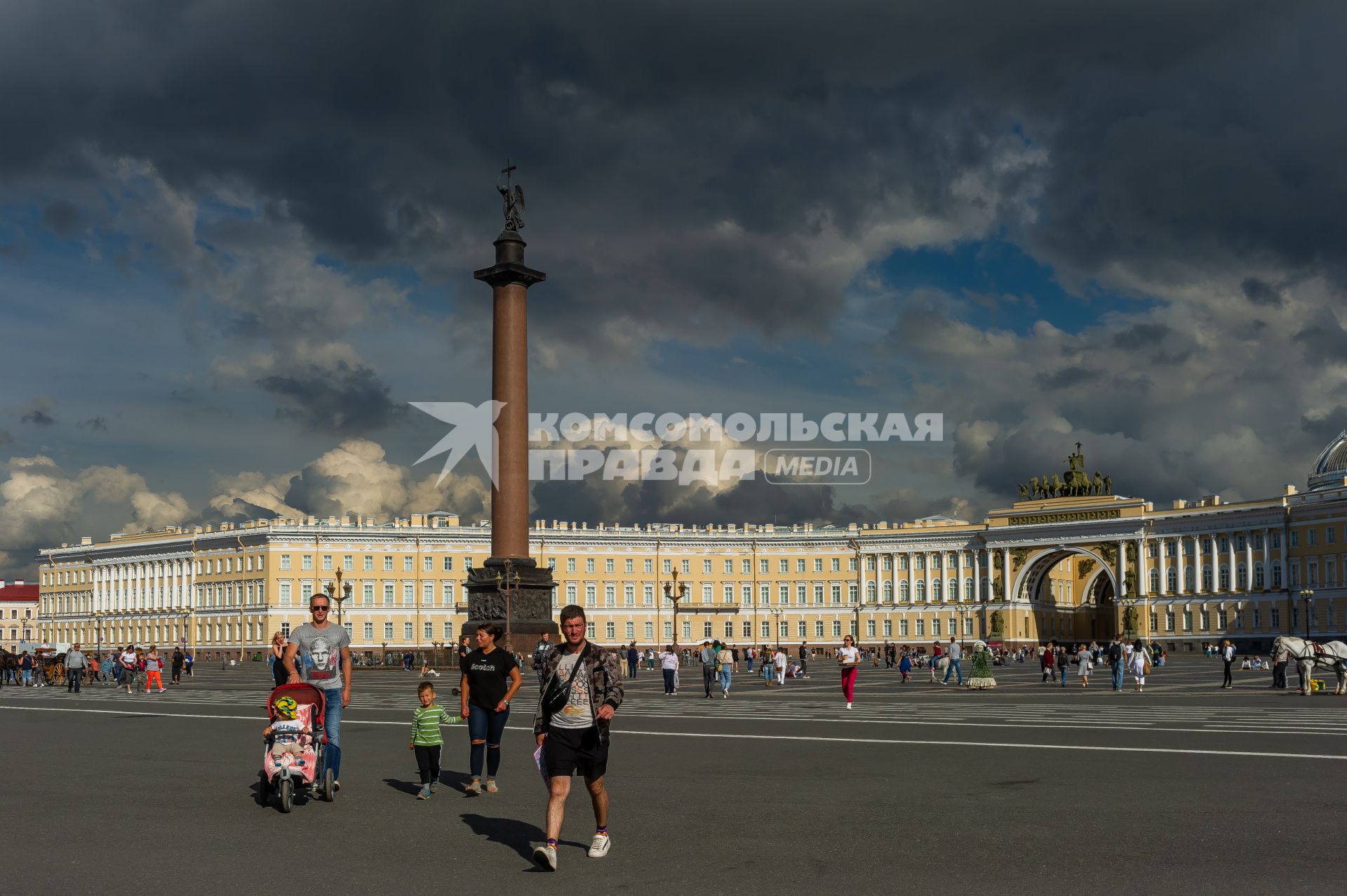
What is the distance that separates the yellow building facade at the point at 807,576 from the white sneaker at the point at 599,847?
371ft

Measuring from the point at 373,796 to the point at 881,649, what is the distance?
122769 mm

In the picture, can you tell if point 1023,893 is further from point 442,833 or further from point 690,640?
point 690,640

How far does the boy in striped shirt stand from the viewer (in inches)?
551

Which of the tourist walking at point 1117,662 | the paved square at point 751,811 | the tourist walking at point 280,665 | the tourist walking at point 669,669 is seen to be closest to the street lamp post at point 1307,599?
the tourist walking at point 1117,662

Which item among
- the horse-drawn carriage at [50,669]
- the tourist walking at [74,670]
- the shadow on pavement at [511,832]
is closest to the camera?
the shadow on pavement at [511,832]

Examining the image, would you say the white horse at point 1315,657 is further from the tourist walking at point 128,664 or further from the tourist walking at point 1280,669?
the tourist walking at point 128,664

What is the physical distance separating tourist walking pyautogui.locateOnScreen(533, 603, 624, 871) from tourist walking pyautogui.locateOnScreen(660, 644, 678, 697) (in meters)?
31.3

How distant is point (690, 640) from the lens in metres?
141

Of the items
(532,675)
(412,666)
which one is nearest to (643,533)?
(412,666)

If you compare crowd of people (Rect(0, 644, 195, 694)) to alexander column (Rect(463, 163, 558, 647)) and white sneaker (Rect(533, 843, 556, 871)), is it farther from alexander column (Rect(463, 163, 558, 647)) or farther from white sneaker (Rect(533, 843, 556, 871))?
white sneaker (Rect(533, 843, 556, 871))

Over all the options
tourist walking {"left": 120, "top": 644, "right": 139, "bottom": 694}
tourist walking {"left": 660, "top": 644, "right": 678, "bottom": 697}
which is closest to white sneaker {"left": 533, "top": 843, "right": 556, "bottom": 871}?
tourist walking {"left": 660, "top": 644, "right": 678, "bottom": 697}

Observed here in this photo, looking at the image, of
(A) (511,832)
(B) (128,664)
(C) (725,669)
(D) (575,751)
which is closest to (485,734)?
(A) (511,832)

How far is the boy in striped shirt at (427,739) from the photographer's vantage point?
13992 mm

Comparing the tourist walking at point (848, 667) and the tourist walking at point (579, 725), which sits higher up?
the tourist walking at point (579, 725)
